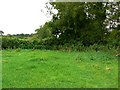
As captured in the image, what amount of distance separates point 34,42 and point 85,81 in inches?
588

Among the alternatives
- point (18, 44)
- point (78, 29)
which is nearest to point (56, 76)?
point (18, 44)

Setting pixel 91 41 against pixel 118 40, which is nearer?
pixel 118 40

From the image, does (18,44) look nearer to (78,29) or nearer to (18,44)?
(18,44)

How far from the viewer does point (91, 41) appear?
23047 millimetres

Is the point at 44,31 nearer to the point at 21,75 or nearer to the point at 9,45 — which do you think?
the point at 9,45

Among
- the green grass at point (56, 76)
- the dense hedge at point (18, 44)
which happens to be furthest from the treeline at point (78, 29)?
the green grass at point (56, 76)

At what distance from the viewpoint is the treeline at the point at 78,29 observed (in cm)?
2162

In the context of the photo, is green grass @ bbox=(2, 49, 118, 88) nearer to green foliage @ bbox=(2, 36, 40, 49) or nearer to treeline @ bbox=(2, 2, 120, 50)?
treeline @ bbox=(2, 2, 120, 50)

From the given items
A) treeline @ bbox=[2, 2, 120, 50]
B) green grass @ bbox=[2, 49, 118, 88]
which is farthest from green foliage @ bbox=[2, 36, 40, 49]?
green grass @ bbox=[2, 49, 118, 88]

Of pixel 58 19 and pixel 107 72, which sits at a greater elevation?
pixel 58 19

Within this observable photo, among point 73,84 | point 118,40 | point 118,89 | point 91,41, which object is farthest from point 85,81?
point 91,41

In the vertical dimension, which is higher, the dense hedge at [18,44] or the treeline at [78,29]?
the treeline at [78,29]

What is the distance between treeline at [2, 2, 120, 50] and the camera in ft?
70.9

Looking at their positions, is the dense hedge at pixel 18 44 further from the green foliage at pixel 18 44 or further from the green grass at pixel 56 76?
the green grass at pixel 56 76
